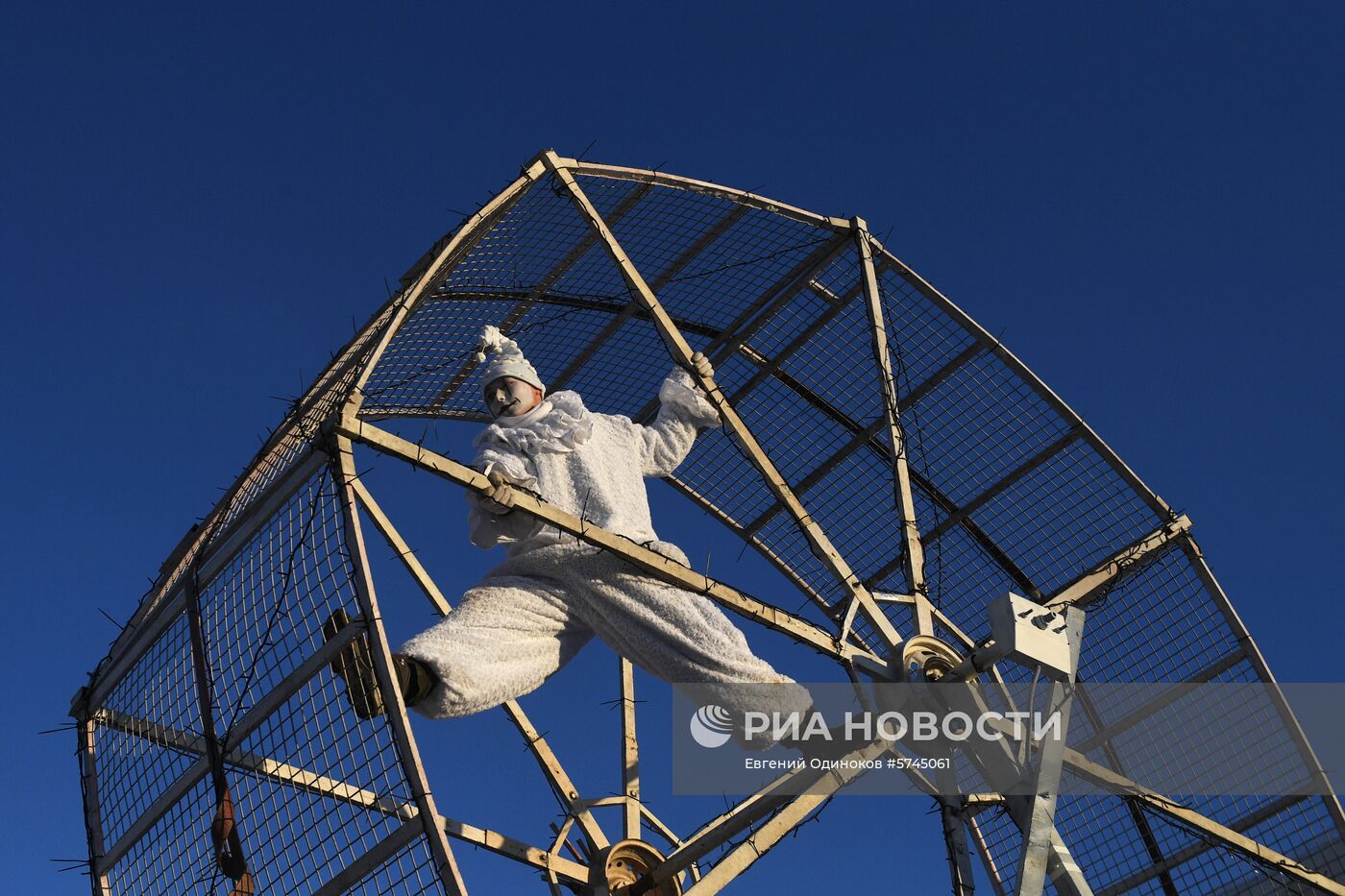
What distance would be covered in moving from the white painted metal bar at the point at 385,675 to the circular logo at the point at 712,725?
8.59 feet

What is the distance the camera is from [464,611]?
12.8 meters

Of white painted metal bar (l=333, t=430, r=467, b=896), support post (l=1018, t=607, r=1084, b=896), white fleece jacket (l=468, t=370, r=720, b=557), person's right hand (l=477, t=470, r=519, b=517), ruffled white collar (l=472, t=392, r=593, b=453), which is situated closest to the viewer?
white painted metal bar (l=333, t=430, r=467, b=896)

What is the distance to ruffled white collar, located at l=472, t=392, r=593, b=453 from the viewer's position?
13484 mm

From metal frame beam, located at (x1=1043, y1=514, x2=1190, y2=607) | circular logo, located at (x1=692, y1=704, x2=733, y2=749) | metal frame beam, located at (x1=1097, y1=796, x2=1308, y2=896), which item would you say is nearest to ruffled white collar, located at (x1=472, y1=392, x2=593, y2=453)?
circular logo, located at (x1=692, y1=704, x2=733, y2=749)

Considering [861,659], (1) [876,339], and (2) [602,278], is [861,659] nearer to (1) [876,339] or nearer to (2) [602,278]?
(1) [876,339]

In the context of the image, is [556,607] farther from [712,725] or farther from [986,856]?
[986,856]

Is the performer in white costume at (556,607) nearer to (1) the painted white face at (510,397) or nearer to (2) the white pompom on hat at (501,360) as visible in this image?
(1) the painted white face at (510,397)

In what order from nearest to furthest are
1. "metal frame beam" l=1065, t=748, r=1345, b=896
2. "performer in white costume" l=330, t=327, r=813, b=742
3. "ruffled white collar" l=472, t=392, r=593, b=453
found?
"performer in white costume" l=330, t=327, r=813, b=742 < "ruffled white collar" l=472, t=392, r=593, b=453 < "metal frame beam" l=1065, t=748, r=1345, b=896

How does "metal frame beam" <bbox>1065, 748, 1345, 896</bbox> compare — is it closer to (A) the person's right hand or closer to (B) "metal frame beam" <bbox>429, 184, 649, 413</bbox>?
(A) the person's right hand

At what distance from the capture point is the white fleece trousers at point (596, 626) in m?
12.8

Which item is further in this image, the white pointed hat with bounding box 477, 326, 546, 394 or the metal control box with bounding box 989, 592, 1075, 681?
the white pointed hat with bounding box 477, 326, 546, 394

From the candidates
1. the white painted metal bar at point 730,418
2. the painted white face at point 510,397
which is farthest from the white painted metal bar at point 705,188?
the painted white face at point 510,397

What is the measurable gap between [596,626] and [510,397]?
6.54 feet

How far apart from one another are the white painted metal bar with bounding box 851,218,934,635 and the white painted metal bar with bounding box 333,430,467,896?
14.8ft
